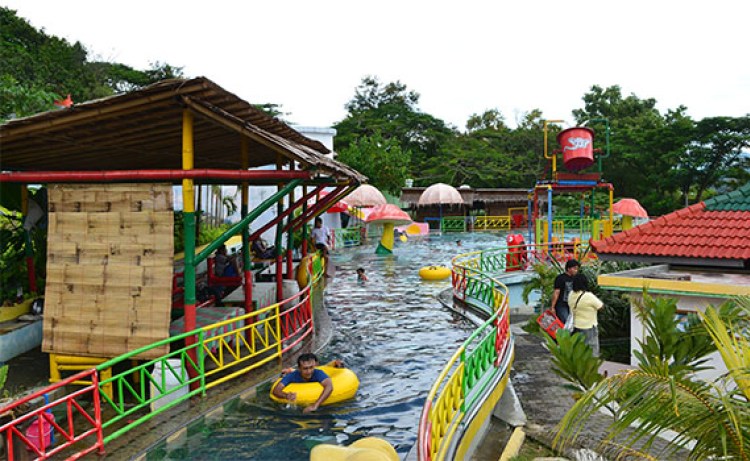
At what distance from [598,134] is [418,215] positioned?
1812 centimetres

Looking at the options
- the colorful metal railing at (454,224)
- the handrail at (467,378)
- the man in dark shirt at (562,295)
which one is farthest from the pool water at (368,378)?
the colorful metal railing at (454,224)

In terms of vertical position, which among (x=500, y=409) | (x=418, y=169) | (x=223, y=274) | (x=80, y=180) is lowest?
(x=500, y=409)

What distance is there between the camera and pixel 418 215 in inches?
1861

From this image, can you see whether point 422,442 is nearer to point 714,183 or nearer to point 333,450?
point 333,450

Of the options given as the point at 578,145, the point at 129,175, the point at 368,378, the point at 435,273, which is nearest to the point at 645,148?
the point at 578,145

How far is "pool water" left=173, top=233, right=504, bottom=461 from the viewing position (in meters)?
7.34

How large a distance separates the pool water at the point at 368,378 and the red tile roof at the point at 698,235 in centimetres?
383

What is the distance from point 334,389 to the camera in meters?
8.66

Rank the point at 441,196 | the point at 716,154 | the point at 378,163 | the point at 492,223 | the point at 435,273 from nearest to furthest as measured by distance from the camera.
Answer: the point at 435,273 → the point at 441,196 → the point at 378,163 → the point at 716,154 → the point at 492,223

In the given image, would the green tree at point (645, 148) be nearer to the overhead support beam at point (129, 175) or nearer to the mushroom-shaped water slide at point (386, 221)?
the mushroom-shaped water slide at point (386, 221)

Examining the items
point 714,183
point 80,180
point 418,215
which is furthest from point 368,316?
point 714,183

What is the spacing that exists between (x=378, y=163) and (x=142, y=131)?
30.8 m

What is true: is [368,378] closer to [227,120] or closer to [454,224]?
[227,120]

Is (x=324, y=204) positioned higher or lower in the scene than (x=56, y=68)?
lower
